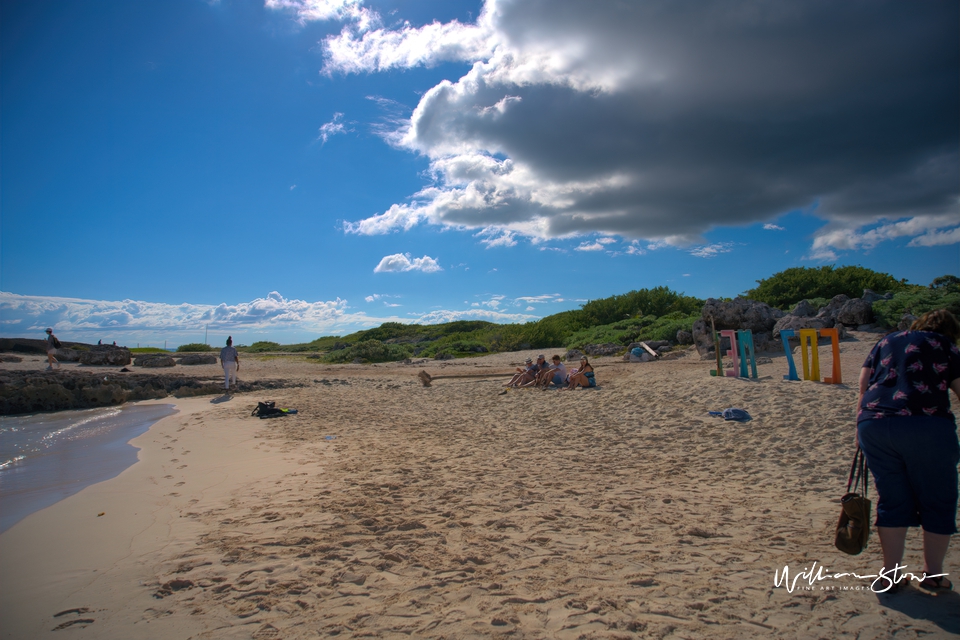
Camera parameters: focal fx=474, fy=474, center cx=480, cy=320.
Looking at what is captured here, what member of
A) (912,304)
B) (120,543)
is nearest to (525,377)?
(120,543)

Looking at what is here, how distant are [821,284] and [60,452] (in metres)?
27.5

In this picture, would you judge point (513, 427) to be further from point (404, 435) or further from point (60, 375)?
point (60, 375)

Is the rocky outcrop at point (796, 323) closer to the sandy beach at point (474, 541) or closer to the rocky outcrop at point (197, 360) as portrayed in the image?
the sandy beach at point (474, 541)

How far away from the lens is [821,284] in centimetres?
2233

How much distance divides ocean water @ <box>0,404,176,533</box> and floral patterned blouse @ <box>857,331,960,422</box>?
24.4 feet

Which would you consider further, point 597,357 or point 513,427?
point 597,357

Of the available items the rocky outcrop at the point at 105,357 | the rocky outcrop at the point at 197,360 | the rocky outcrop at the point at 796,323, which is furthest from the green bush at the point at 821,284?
the rocky outcrop at the point at 105,357

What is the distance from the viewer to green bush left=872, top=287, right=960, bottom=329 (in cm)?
1355

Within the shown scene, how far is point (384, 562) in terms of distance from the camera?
3.55m

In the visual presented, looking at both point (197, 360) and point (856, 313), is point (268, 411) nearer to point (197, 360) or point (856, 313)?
point (856, 313)

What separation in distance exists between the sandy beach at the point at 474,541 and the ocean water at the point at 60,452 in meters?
0.40

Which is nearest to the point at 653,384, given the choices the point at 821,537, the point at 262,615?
the point at 821,537

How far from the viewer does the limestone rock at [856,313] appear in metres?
15.0

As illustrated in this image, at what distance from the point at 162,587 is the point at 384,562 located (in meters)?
1.48
